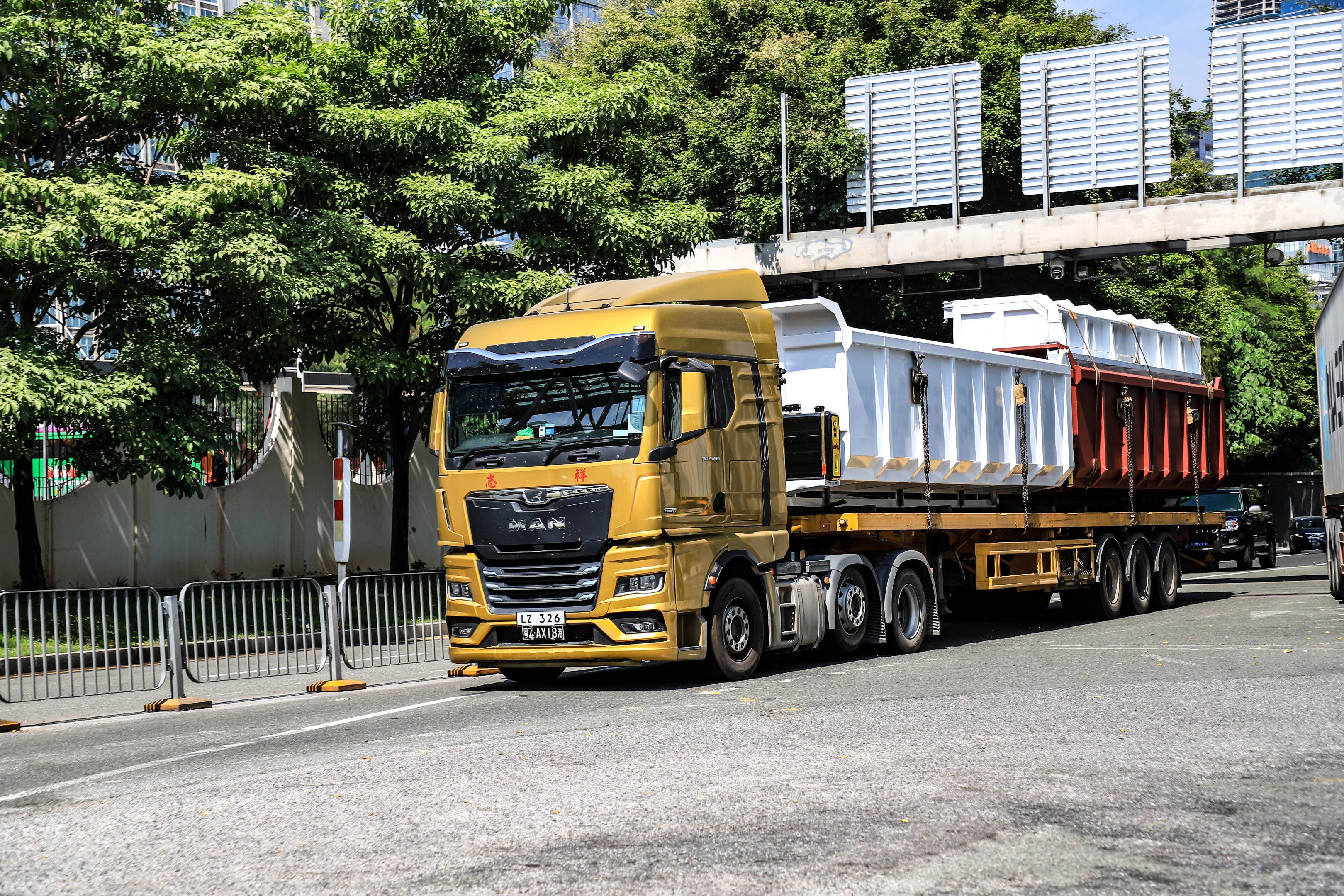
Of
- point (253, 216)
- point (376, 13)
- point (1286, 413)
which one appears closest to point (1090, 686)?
point (253, 216)

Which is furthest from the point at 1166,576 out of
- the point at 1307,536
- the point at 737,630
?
the point at 1307,536

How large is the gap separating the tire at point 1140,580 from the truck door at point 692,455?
9.71 m

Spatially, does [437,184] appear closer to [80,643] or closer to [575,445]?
[80,643]

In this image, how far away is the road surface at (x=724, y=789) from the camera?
5.60m

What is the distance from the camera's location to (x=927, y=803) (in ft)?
22.1

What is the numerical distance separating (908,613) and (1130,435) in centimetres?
639

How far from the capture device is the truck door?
11.6 meters

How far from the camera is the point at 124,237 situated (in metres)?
16.3

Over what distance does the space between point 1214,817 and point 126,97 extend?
15.9 metres

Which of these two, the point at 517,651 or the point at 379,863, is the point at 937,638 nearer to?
the point at 517,651

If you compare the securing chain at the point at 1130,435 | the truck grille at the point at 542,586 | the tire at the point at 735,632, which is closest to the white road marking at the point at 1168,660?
the tire at the point at 735,632

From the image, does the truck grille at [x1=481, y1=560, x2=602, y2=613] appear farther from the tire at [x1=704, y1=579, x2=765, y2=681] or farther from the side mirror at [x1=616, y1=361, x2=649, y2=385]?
the side mirror at [x1=616, y1=361, x2=649, y2=385]

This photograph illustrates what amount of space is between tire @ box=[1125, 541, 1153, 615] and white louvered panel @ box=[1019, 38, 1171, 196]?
8.61m

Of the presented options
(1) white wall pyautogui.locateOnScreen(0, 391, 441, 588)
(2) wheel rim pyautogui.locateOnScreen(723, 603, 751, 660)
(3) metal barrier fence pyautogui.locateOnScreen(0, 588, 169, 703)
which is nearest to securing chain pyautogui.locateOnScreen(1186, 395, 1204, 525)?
(2) wheel rim pyautogui.locateOnScreen(723, 603, 751, 660)
